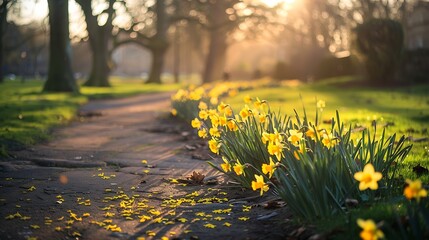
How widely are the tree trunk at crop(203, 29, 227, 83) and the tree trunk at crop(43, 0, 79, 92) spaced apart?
17.1m

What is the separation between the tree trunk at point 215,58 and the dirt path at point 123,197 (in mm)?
28057

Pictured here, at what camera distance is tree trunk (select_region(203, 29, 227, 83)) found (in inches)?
1368

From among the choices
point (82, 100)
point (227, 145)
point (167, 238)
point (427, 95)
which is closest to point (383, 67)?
point (427, 95)

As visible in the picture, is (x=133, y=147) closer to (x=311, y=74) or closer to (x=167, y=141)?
(x=167, y=141)

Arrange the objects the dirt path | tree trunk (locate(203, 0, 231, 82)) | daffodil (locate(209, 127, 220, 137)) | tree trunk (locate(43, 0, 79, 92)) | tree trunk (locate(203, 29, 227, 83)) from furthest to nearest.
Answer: tree trunk (locate(203, 29, 227, 83)) < tree trunk (locate(203, 0, 231, 82)) < tree trunk (locate(43, 0, 79, 92)) < daffodil (locate(209, 127, 220, 137)) < the dirt path

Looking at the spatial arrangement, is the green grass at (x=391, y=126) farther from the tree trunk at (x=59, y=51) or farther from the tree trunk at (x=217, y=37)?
the tree trunk at (x=217, y=37)

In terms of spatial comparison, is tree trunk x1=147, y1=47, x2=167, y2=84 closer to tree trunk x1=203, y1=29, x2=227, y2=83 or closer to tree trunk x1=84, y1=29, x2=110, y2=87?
tree trunk x1=203, y1=29, x2=227, y2=83

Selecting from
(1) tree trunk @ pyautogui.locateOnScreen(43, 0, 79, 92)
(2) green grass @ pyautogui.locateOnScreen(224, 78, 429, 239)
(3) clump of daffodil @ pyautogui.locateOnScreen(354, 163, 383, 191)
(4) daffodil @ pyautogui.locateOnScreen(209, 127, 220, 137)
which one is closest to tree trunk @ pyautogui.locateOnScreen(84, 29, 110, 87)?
(1) tree trunk @ pyautogui.locateOnScreen(43, 0, 79, 92)

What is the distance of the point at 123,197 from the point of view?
427 cm

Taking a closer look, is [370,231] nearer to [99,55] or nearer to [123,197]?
[123,197]

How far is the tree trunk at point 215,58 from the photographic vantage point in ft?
114

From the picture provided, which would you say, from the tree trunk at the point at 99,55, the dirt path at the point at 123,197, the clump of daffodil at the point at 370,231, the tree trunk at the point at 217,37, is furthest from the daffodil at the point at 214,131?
the tree trunk at the point at 217,37

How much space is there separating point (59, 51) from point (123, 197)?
15.4 m

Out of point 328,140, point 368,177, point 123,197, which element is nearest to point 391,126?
point 328,140
